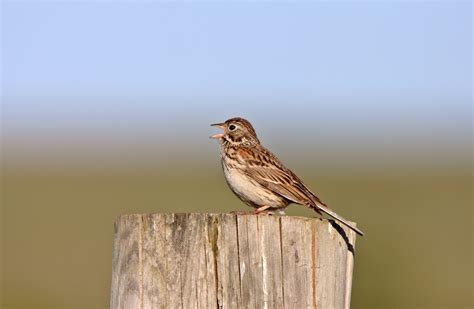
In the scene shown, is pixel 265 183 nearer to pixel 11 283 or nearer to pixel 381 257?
pixel 381 257

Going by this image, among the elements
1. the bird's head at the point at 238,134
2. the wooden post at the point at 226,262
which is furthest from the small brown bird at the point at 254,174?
the wooden post at the point at 226,262

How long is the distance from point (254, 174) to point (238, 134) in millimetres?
826

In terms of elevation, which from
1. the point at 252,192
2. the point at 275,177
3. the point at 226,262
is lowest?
the point at 226,262

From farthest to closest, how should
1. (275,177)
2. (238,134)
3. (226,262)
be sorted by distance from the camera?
(238,134) < (275,177) < (226,262)

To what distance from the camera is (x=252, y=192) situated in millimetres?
11055

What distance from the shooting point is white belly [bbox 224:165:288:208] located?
431 inches

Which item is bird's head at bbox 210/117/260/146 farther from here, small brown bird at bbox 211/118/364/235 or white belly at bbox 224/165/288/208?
white belly at bbox 224/165/288/208

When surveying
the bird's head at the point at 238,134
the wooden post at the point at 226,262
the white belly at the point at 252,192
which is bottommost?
the wooden post at the point at 226,262

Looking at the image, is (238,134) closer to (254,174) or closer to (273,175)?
(254,174)

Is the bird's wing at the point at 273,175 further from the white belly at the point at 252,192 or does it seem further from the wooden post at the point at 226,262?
the wooden post at the point at 226,262

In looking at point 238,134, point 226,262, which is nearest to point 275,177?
point 238,134

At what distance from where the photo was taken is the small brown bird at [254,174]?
1080cm

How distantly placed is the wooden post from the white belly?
3916mm

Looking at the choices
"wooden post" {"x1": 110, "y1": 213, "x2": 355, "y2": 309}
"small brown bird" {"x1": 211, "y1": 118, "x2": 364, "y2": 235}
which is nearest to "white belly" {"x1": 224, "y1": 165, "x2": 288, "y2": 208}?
"small brown bird" {"x1": 211, "y1": 118, "x2": 364, "y2": 235}
